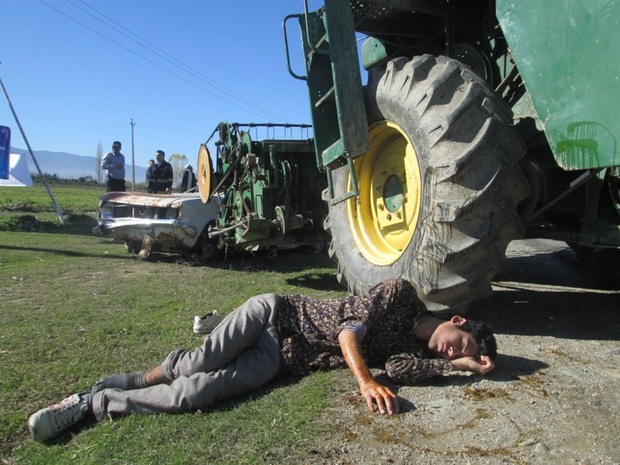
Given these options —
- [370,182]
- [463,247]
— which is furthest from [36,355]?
[463,247]

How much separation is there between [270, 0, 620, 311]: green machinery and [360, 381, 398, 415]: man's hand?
81 centimetres

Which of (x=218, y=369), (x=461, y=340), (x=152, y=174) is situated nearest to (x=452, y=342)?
(x=461, y=340)

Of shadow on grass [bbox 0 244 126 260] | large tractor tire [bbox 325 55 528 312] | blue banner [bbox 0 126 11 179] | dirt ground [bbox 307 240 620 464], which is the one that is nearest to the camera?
dirt ground [bbox 307 240 620 464]

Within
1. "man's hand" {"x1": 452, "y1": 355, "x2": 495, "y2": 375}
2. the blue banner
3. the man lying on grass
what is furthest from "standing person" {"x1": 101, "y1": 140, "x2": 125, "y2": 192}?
"man's hand" {"x1": 452, "y1": 355, "x2": 495, "y2": 375}

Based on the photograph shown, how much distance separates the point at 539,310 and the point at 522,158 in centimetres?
138

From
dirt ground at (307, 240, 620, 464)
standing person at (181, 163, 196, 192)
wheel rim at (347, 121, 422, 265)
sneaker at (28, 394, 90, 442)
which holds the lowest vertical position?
sneaker at (28, 394, 90, 442)

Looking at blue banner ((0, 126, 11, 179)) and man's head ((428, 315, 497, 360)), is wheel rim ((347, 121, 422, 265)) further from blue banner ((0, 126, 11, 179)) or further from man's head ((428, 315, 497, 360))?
blue banner ((0, 126, 11, 179))

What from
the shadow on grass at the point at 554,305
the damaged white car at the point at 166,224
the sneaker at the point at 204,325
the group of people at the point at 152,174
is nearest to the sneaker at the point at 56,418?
the sneaker at the point at 204,325

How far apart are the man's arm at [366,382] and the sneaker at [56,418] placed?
1445mm

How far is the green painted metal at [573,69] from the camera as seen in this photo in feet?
8.29

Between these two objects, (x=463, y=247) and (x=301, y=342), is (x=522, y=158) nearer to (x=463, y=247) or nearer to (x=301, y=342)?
(x=463, y=247)

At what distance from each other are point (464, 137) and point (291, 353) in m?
1.60

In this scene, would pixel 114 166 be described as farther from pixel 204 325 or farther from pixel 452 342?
pixel 452 342

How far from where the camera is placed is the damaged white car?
8.45 metres
